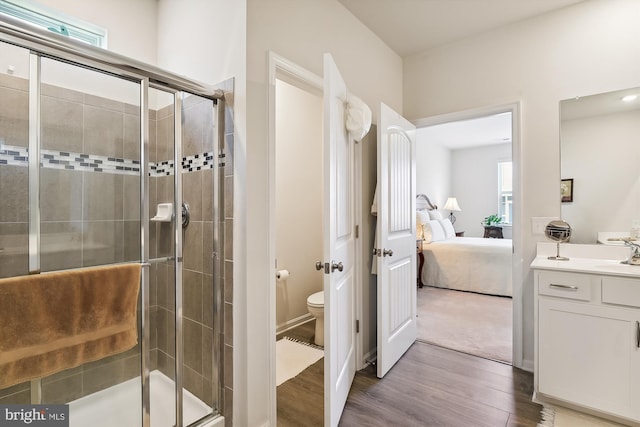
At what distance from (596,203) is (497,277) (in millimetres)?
2441

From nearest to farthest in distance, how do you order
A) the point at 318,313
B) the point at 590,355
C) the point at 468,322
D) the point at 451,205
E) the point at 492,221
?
the point at 590,355
the point at 318,313
the point at 468,322
the point at 492,221
the point at 451,205

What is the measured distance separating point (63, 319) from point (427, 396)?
6.81 feet

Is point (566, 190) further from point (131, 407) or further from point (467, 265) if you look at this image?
point (131, 407)

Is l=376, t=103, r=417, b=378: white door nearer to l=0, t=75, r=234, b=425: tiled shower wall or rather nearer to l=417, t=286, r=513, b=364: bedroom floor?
l=417, t=286, r=513, b=364: bedroom floor

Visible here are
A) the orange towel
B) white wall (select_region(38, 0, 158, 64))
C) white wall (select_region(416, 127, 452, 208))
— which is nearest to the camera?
the orange towel

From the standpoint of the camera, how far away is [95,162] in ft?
5.99

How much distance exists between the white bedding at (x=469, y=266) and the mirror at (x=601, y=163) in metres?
2.29

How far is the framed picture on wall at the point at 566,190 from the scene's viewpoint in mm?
2203

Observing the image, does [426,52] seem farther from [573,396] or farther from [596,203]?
[573,396]

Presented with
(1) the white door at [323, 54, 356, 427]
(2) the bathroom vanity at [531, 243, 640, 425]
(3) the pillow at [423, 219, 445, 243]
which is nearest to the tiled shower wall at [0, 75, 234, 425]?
(1) the white door at [323, 54, 356, 427]

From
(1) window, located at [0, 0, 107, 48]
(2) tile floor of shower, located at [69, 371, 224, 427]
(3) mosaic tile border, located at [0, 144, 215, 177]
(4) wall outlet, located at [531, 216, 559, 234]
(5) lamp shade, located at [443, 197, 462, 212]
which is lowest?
(2) tile floor of shower, located at [69, 371, 224, 427]

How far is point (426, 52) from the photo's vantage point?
112 inches

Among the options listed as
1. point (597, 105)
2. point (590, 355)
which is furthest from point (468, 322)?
point (597, 105)

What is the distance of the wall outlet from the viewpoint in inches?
88.4
